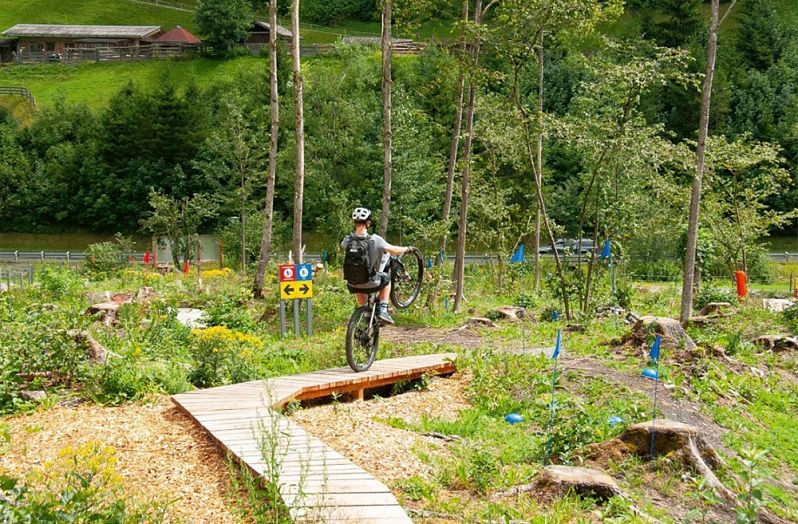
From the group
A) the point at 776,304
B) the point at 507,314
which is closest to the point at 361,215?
the point at 507,314

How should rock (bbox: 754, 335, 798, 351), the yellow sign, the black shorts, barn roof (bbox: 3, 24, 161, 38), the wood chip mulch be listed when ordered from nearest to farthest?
the wood chip mulch
the black shorts
the yellow sign
rock (bbox: 754, 335, 798, 351)
barn roof (bbox: 3, 24, 161, 38)

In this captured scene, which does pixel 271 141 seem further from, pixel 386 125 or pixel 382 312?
pixel 382 312

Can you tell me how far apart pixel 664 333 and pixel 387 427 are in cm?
562

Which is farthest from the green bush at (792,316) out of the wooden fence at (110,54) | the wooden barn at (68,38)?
the wooden barn at (68,38)

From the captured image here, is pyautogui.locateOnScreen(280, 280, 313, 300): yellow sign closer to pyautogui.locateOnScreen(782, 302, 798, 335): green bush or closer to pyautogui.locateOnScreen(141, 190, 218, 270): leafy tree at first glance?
pyautogui.locateOnScreen(782, 302, 798, 335): green bush

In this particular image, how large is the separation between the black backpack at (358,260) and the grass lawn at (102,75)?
59924 millimetres

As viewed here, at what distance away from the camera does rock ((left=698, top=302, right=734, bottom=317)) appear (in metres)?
17.2

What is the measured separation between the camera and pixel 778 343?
14133mm

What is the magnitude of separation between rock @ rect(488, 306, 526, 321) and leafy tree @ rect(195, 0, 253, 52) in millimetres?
61785

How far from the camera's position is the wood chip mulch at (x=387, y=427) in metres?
6.93

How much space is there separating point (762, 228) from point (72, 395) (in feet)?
91.8

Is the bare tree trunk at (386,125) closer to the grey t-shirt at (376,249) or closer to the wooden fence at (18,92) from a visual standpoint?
the grey t-shirt at (376,249)

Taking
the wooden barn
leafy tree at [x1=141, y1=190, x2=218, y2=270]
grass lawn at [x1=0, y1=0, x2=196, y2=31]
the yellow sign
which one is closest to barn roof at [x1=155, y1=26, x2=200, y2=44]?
the wooden barn

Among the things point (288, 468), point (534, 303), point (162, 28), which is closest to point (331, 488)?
point (288, 468)
